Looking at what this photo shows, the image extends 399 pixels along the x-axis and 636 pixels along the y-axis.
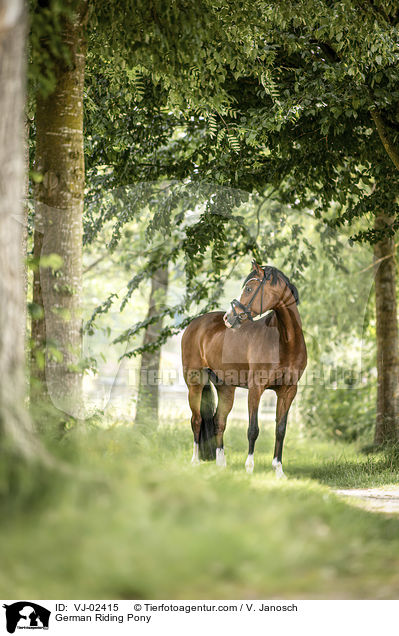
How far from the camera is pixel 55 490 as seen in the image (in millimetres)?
3094

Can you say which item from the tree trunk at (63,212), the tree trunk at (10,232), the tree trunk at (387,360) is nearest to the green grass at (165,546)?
→ the tree trunk at (10,232)

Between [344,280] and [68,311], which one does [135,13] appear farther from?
[344,280]

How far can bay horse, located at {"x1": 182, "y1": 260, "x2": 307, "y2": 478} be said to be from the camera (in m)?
6.84

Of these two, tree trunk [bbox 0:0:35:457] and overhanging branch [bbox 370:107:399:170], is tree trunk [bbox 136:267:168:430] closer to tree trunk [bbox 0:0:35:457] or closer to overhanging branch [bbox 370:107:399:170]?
overhanging branch [bbox 370:107:399:170]

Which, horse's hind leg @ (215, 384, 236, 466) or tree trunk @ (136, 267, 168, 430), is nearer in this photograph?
horse's hind leg @ (215, 384, 236, 466)

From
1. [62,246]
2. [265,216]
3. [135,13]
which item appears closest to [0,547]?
[62,246]

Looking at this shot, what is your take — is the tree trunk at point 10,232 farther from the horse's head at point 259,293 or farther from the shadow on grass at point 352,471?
the shadow on grass at point 352,471

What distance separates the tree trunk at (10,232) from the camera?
3.23m

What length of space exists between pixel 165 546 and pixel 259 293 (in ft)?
13.6

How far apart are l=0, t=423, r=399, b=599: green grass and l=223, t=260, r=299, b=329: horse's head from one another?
10.5ft

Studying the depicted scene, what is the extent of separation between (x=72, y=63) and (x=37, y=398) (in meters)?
2.53
